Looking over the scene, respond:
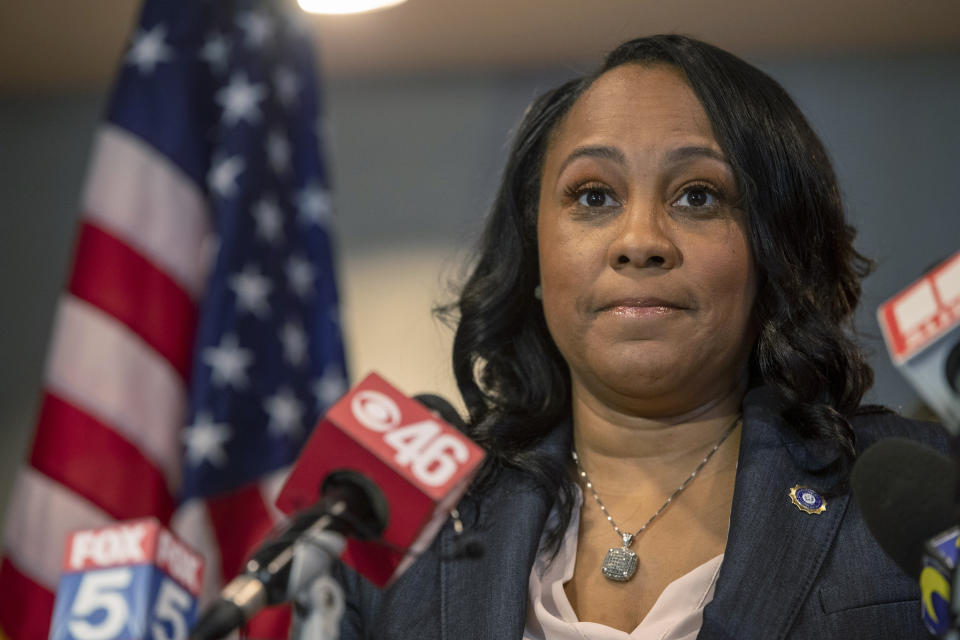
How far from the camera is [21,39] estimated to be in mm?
4312

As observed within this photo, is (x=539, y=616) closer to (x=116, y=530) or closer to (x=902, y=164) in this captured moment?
(x=116, y=530)

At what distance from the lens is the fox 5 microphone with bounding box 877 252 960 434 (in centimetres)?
97

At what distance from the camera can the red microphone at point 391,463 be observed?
1203mm

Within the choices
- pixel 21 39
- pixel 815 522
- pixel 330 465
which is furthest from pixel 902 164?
pixel 330 465

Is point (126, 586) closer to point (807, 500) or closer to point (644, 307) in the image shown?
point (644, 307)

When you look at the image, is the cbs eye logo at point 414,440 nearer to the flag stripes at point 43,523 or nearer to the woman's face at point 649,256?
the woman's face at point 649,256

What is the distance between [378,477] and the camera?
48.0 inches

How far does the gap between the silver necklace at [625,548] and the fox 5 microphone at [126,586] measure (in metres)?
0.69

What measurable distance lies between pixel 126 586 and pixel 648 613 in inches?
30.4

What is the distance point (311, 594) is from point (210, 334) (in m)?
1.72

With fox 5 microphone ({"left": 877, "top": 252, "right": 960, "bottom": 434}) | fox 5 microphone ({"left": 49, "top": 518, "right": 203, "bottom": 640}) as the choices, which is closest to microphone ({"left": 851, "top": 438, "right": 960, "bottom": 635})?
fox 5 microphone ({"left": 877, "top": 252, "right": 960, "bottom": 434})

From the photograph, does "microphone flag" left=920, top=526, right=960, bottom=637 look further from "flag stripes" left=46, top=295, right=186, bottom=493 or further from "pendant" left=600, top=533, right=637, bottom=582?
"flag stripes" left=46, top=295, right=186, bottom=493

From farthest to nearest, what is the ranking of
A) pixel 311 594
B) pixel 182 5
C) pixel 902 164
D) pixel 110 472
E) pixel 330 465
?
pixel 902 164 < pixel 182 5 < pixel 110 472 < pixel 330 465 < pixel 311 594

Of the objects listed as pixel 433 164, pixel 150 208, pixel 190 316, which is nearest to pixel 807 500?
pixel 190 316
